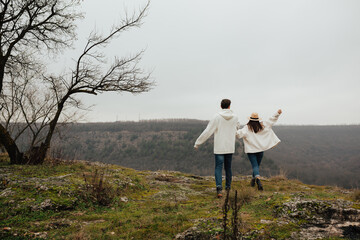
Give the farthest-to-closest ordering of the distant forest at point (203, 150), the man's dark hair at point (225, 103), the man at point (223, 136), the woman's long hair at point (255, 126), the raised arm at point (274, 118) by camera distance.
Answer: the distant forest at point (203, 150) < the woman's long hair at point (255, 126) < the raised arm at point (274, 118) < the man's dark hair at point (225, 103) < the man at point (223, 136)

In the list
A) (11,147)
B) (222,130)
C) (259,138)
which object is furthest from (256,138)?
(11,147)

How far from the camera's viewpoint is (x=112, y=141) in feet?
269

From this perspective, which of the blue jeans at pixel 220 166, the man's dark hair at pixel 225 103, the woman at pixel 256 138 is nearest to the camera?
the blue jeans at pixel 220 166

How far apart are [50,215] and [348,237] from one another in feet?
15.7

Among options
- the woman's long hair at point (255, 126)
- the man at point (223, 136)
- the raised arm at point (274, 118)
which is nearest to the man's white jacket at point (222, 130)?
the man at point (223, 136)

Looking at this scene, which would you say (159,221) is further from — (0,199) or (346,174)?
(346,174)

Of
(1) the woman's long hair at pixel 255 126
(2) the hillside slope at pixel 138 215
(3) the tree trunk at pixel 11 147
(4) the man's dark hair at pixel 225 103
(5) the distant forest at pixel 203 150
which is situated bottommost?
(5) the distant forest at pixel 203 150

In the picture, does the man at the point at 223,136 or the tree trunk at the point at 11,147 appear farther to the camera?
the tree trunk at the point at 11,147

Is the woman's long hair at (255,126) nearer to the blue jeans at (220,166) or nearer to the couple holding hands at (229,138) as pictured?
the couple holding hands at (229,138)

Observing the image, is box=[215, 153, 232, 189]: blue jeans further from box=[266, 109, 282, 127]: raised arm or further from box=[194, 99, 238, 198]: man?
box=[266, 109, 282, 127]: raised arm

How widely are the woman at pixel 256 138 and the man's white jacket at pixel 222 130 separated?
0.88 metres

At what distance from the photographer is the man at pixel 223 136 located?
231 inches

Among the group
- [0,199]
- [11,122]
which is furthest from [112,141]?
[0,199]

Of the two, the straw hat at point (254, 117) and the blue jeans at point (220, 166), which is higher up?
the straw hat at point (254, 117)
